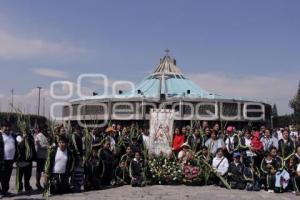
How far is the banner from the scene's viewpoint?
47.7ft

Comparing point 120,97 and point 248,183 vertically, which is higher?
point 120,97

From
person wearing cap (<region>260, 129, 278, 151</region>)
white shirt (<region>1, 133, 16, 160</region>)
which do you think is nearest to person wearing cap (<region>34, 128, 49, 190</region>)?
white shirt (<region>1, 133, 16, 160</region>)

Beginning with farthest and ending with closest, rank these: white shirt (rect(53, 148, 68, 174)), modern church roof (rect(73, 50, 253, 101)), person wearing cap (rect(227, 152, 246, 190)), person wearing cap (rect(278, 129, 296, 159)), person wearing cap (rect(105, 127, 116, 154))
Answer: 1. modern church roof (rect(73, 50, 253, 101))
2. person wearing cap (rect(105, 127, 116, 154))
3. person wearing cap (rect(278, 129, 296, 159))
4. person wearing cap (rect(227, 152, 246, 190))
5. white shirt (rect(53, 148, 68, 174))

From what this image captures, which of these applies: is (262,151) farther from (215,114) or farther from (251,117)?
(251,117)

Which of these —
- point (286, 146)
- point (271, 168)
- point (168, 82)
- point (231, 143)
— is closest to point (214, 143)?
point (231, 143)

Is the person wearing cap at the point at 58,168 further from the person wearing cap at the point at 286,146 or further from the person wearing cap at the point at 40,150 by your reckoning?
the person wearing cap at the point at 286,146

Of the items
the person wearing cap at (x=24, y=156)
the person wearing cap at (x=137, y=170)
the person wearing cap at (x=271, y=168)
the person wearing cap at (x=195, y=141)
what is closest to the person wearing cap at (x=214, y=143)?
the person wearing cap at (x=195, y=141)

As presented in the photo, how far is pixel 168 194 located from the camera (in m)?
11.3

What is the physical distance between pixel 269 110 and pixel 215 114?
10420mm

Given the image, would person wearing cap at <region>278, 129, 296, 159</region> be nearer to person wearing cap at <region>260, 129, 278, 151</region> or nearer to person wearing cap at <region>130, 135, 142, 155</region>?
person wearing cap at <region>260, 129, 278, 151</region>

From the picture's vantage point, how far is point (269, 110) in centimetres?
5662

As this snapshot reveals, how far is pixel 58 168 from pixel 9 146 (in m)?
1.24

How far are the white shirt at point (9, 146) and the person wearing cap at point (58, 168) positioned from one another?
822 millimetres

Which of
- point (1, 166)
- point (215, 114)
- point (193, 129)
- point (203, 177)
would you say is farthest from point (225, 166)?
point (215, 114)
